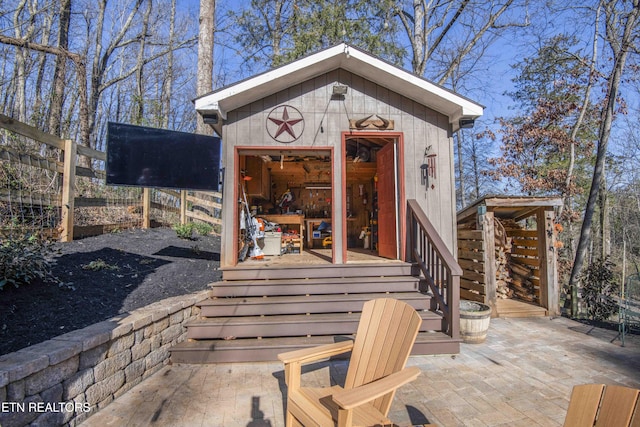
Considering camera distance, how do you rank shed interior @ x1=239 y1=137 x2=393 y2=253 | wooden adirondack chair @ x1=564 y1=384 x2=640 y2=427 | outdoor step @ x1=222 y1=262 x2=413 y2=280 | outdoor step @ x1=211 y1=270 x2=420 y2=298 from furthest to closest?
shed interior @ x1=239 y1=137 x2=393 y2=253
outdoor step @ x1=222 y1=262 x2=413 y2=280
outdoor step @ x1=211 y1=270 x2=420 y2=298
wooden adirondack chair @ x1=564 y1=384 x2=640 y2=427

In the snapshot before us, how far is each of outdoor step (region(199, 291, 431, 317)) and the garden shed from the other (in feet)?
6.45

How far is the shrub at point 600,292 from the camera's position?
6137 mm

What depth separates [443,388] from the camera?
3.07 m

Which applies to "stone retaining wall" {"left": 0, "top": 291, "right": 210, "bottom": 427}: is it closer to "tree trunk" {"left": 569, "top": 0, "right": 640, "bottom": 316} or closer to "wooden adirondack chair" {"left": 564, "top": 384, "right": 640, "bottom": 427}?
"wooden adirondack chair" {"left": 564, "top": 384, "right": 640, "bottom": 427}

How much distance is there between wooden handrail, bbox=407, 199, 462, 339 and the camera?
3.94 meters

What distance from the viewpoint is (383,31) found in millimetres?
10859

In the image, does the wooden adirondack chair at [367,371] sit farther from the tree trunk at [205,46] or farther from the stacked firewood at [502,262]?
the tree trunk at [205,46]

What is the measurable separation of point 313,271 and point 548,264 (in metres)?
4.22

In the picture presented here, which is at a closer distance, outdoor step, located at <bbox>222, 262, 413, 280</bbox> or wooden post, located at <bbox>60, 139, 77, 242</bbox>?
outdoor step, located at <bbox>222, 262, 413, 280</bbox>

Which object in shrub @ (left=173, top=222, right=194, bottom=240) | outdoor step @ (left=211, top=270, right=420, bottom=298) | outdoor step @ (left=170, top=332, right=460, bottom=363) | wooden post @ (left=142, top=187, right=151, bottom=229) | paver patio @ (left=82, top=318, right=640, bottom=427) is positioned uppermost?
wooden post @ (left=142, top=187, right=151, bottom=229)

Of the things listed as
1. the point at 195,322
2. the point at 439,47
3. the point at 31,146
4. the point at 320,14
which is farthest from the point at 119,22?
the point at 195,322

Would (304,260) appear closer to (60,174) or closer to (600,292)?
(60,174)

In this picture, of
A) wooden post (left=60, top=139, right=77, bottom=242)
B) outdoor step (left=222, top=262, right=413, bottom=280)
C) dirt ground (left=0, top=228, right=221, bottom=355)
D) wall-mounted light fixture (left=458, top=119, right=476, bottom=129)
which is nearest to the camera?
dirt ground (left=0, top=228, right=221, bottom=355)

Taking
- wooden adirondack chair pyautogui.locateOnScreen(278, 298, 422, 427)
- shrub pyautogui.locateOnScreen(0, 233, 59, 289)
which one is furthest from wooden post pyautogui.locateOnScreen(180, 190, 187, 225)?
wooden adirondack chair pyautogui.locateOnScreen(278, 298, 422, 427)
